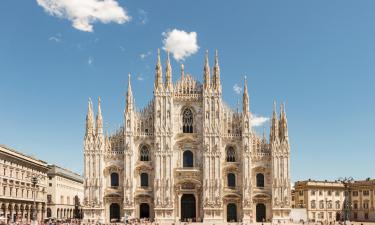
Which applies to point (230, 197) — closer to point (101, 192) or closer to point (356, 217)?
point (101, 192)

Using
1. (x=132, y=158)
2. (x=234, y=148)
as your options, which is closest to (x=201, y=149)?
(x=234, y=148)

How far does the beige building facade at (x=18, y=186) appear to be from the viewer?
216 ft

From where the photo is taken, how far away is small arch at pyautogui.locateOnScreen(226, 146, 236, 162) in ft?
251

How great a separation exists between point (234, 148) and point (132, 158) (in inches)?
581

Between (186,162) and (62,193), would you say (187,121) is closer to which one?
(186,162)

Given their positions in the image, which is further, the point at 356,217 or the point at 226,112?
the point at 356,217

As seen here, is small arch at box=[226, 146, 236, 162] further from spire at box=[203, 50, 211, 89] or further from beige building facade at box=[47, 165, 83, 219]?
beige building facade at box=[47, 165, 83, 219]

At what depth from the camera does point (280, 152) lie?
247 feet

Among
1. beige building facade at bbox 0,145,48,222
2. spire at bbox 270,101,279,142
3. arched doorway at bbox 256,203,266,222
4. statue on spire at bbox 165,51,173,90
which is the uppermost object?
statue on spire at bbox 165,51,173,90

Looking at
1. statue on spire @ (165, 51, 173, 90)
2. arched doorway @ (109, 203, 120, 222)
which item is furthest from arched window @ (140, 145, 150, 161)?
statue on spire @ (165, 51, 173, 90)

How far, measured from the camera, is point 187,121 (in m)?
77.2

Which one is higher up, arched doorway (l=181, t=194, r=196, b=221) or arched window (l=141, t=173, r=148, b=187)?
arched window (l=141, t=173, r=148, b=187)

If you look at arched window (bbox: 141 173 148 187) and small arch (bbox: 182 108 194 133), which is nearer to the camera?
arched window (bbox: 141 173 148 187)

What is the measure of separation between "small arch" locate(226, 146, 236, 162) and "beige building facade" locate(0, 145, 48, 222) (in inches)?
1074
